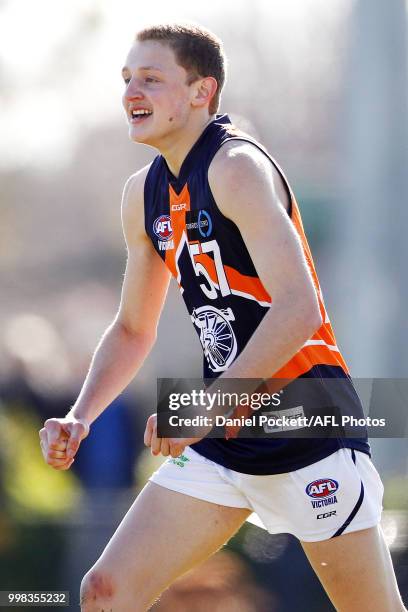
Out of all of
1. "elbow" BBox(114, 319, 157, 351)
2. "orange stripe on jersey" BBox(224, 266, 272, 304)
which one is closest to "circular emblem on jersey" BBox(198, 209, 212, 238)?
"orange stripe on jersey" BBox(224, 266, 272, 304)

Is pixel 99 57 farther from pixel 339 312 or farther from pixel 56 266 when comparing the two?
pixel 339 312

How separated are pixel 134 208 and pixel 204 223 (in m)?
0.43

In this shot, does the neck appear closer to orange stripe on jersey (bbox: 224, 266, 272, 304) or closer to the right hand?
orange stripe on jersey (bbox: 224, 266, 272, 304)

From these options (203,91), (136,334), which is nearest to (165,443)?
(136,334)

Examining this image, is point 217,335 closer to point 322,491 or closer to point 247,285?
point 247,285

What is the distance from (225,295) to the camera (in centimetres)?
307

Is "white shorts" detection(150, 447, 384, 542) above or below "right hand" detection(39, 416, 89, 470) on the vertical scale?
below

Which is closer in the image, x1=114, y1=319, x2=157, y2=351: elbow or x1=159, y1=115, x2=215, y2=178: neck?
x1=159, y1=115, x2=215, y2=178: neck

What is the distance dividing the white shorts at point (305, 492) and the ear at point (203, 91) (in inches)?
41.5

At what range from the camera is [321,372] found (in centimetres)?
310

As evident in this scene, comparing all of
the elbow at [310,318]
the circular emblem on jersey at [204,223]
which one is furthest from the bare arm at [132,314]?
the elbow at [310,318]

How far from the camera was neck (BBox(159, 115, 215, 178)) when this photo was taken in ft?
10.5

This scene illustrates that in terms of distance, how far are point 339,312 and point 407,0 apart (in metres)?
1.73

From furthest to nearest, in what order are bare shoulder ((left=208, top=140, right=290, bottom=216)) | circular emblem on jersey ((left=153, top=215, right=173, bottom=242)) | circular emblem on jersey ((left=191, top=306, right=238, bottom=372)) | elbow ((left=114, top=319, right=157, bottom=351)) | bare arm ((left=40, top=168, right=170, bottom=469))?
elbow ((left=114, top=319, right=157, bottom=351))
bare arm ((left=40, top=168, right=170, bottom=469))
circular emblem on jersey ((left=153, top=215, right=173, bottom=242))
circular emblem on jersey ((left=191, top=306, right=238, bottom=372))
bare shoulder ((left=208, top=140, right=290, bottom=216))
